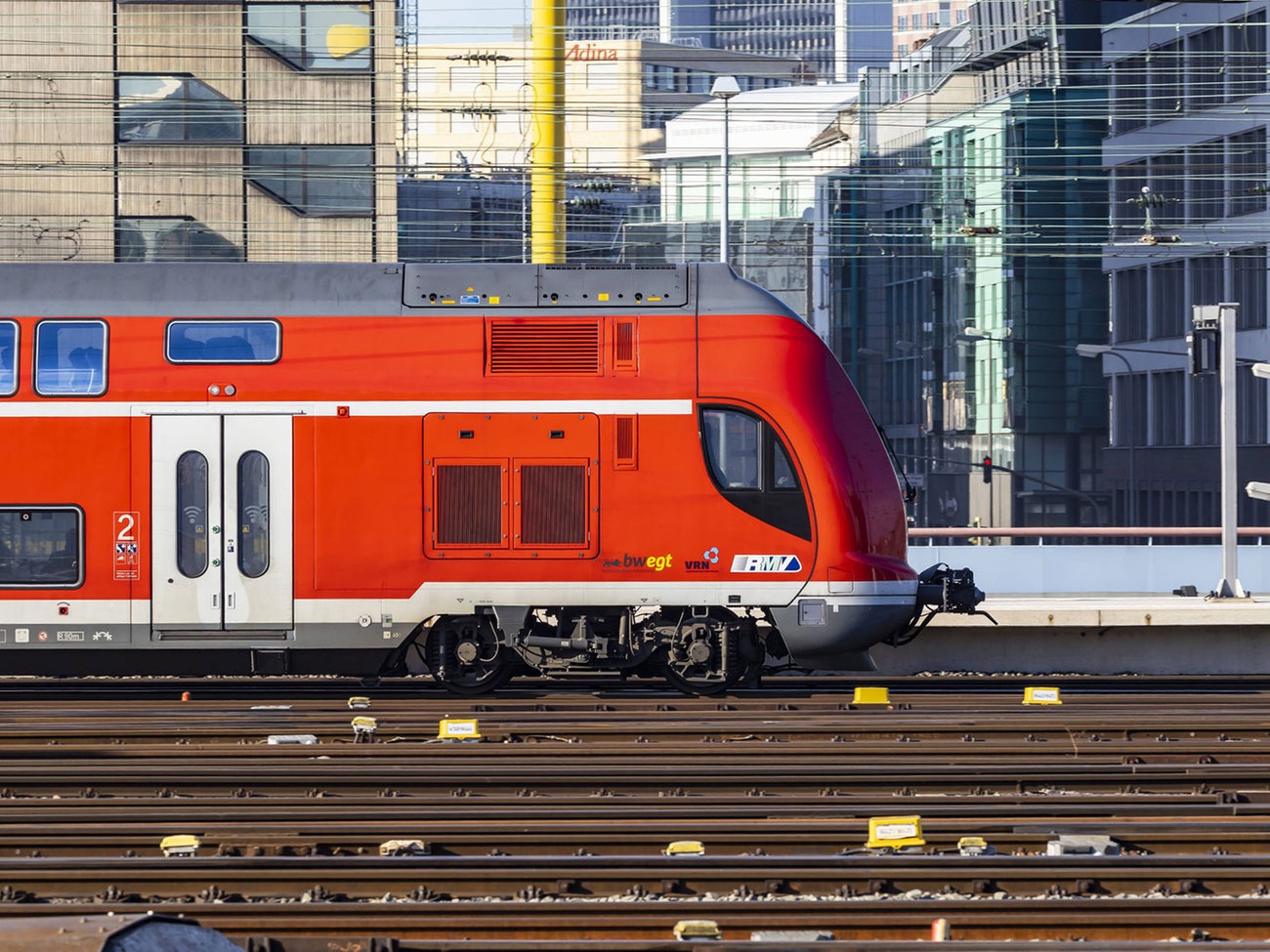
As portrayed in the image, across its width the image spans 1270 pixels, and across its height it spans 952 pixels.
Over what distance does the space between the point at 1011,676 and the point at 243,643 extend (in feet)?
27.6

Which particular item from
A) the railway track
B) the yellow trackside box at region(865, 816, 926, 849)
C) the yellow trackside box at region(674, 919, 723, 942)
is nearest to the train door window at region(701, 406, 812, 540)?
the railway track

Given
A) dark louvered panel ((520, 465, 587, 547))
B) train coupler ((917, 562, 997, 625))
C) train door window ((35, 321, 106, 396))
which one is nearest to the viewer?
dark louvered panel ((520, 465, 587, 547))

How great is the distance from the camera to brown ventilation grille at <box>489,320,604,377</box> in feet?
53.0

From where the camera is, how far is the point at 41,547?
52.9 feet

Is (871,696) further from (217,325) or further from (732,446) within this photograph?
(217,325)

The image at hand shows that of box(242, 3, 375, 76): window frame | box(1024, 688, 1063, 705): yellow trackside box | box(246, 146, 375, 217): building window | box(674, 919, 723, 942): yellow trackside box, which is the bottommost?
box(674, 919, 723, 942): yellow trackside box

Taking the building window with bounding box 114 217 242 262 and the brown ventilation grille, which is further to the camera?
the building window with bounding box 114 217 242 262

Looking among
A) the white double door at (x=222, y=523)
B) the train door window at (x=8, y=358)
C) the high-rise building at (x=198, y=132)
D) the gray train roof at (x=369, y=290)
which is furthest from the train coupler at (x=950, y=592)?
the high-rise building at (x=198, y=132)

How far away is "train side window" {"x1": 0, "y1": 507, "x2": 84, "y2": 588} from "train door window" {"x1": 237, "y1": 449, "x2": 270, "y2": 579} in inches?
58.4

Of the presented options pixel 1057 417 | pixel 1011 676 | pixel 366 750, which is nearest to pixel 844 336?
pixel 1057 417

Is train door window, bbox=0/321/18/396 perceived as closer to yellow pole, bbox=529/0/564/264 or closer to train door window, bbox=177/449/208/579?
train door window, bbox=177/449/208/579

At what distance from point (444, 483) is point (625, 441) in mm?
1699

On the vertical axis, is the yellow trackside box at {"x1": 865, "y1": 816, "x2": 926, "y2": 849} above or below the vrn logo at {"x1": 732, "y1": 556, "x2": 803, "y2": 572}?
below

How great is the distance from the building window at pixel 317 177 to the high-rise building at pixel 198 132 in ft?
0.12
